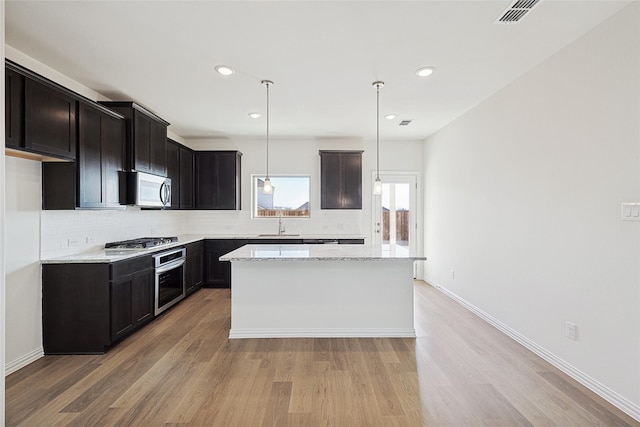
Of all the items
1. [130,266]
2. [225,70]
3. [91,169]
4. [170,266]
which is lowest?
[170,266]

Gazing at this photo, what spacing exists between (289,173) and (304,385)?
406cm

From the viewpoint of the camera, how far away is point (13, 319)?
263 cm

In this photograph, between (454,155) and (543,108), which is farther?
(454,155)

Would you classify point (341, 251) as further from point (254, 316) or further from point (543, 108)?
point (543, 108)

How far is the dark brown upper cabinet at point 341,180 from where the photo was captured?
18.7 ft

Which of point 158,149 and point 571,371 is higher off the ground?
point 158,149

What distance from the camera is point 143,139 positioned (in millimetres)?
3832

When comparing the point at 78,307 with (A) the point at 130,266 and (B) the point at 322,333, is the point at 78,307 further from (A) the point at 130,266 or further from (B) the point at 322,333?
(B) the point at 322,333

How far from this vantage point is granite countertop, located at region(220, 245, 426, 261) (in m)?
3.01

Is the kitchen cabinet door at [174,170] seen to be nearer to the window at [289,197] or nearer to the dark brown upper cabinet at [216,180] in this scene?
the dark brown upper cabinet at [216,180]

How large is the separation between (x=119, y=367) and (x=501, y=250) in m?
3.84

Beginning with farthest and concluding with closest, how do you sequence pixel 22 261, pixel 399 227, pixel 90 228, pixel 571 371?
pixel 399 227, pixel 90 228, pixel 22 261, pixel 571 371

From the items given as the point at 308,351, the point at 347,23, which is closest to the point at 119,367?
the point at 308,351

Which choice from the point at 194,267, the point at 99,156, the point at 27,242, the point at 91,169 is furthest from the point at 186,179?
the point at 27,242
